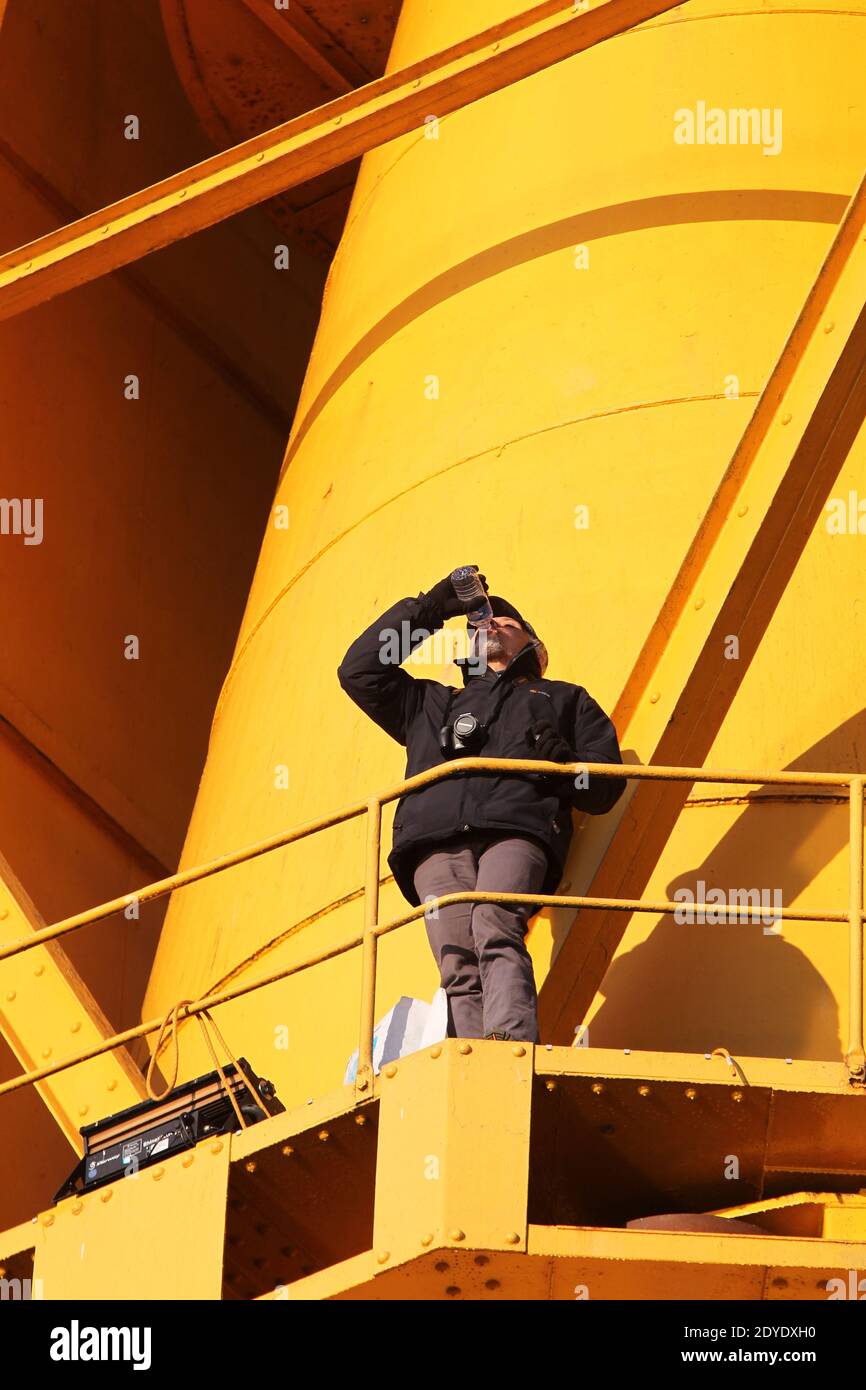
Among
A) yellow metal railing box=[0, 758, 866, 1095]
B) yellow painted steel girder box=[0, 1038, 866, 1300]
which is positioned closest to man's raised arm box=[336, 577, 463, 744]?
yellow metal railing box=[0, 758, 866, 1095]

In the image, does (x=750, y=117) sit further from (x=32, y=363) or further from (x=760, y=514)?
(x=32, y=363)

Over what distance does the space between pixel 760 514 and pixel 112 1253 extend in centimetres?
325

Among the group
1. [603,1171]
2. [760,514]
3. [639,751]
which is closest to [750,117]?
[760,514]

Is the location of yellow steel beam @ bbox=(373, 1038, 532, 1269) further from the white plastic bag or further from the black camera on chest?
the black camera on chest

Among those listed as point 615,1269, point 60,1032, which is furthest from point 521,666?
point 60,1032

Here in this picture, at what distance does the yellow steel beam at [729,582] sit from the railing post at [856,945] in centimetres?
92

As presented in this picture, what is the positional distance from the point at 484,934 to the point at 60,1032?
8.57 feet

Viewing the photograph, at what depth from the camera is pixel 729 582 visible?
8008 mm

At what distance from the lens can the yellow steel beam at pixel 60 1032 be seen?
29.1 feet

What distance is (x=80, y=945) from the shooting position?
13.4m

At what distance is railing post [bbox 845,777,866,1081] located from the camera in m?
6.78

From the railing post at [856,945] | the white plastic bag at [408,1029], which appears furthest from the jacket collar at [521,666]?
the railing post at [856,945]

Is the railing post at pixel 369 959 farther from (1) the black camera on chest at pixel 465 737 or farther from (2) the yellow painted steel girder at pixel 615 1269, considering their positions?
(2) the yellow painted steel girder at pixel 615 1269

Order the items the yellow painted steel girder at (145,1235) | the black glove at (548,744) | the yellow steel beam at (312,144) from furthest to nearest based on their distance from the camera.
Result: the yellow steel beam at (312,144) → the black glove at (548,744) → the yellow painted steel girder at (145,1235)
